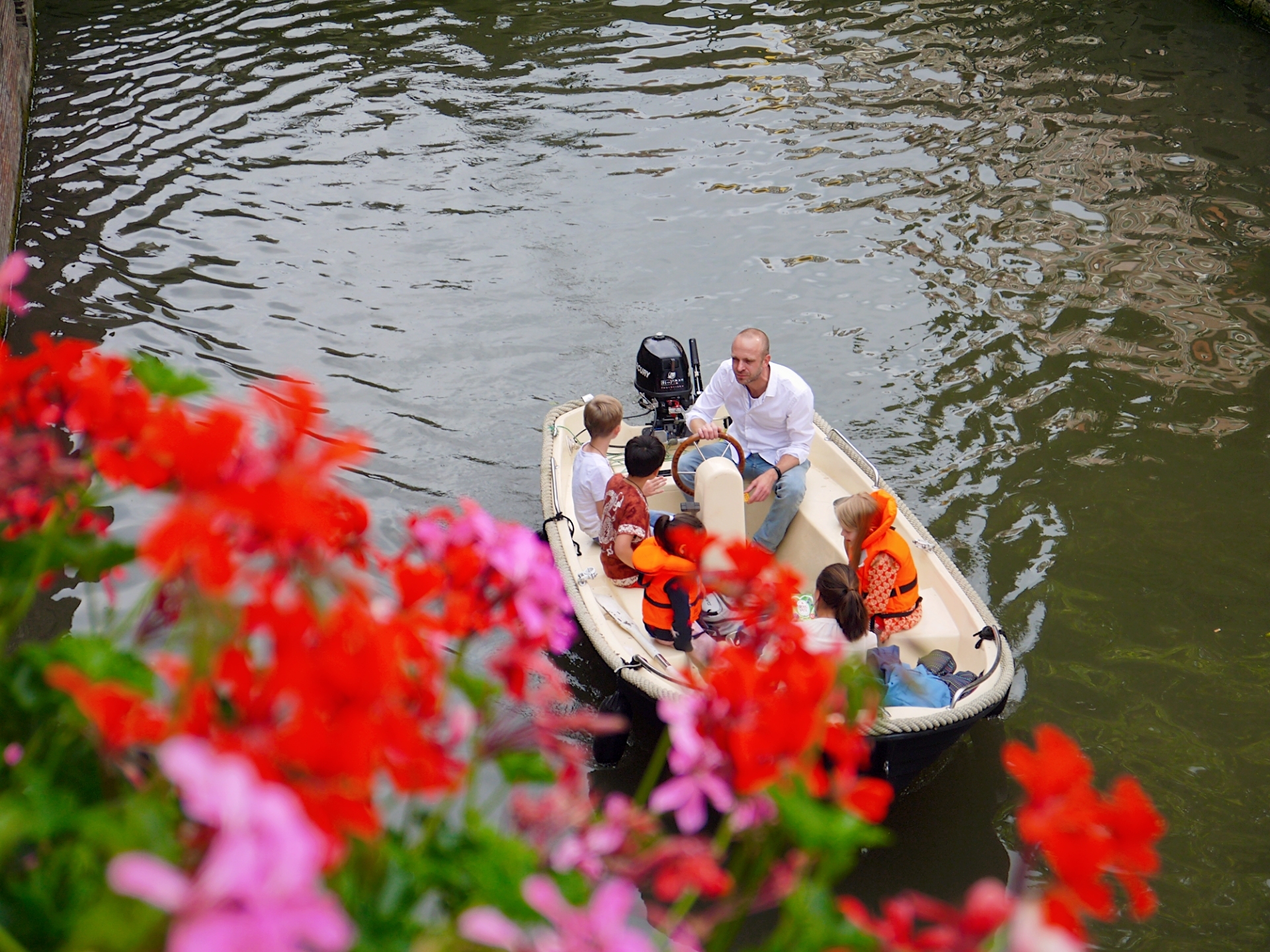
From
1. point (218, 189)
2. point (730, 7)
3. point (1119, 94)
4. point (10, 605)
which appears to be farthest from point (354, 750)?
point (730, 7)

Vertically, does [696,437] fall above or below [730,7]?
below

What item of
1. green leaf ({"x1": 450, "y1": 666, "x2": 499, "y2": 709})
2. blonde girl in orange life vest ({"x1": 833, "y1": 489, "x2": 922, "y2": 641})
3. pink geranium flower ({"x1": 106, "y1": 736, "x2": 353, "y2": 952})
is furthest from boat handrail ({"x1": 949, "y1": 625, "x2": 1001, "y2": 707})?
pink geranium flower ({"x1": 106, "y1": 736, "x2": 353, "y2": 952})

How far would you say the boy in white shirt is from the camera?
520cm

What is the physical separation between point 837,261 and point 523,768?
26.8 feet

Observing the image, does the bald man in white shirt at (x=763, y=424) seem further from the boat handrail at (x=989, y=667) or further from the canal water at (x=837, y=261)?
the boat handrail at (x=989, y=667)

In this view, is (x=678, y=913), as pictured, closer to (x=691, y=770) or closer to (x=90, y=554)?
(x=691, y=770)

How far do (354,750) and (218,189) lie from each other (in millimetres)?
10293

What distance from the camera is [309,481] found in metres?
0.88

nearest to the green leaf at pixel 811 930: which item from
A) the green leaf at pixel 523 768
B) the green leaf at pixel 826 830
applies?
the green leaf at pixel 826 830

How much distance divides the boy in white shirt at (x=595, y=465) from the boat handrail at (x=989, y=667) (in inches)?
73.4

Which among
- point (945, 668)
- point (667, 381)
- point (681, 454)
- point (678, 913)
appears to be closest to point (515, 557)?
point (678, 913)

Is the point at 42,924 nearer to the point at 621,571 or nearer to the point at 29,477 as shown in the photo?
the point at 29,477

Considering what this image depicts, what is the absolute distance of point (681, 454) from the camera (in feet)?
18.2

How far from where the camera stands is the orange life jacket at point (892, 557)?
4.57 metres
